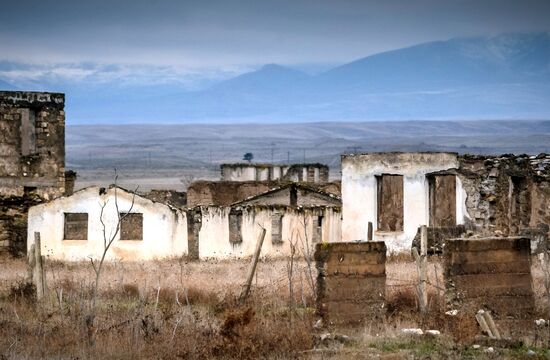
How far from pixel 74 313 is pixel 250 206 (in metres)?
17.0

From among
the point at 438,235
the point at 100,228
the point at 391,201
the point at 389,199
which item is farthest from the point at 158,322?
the point at 389,199

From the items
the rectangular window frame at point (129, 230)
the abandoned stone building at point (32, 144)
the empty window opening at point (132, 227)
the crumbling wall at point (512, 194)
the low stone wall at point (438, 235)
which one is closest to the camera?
the crumbling wall at point (512, 194)

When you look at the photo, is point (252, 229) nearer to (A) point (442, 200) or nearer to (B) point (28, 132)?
(A) point (442, 200)

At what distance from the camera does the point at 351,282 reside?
21.9 m

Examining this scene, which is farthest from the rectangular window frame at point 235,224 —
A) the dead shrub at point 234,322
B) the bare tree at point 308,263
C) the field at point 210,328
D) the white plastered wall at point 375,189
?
the dead shrub at point 234,322

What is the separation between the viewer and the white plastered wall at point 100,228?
38.3 m

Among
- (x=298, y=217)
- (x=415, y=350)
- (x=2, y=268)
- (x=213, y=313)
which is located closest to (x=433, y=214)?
(x=298, y=217)

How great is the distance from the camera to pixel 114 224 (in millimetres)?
39125

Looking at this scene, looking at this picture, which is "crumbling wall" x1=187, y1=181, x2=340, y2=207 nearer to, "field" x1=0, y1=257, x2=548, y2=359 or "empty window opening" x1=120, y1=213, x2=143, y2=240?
"empty window opening" x1=120, y1=213, x2=143, y2=240

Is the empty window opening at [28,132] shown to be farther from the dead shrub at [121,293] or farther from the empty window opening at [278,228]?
the dead shrub at [121,293]

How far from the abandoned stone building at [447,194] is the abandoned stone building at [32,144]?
9791 mm

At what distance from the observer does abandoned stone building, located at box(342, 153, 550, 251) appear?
102 feet

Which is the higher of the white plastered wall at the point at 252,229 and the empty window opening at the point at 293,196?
the empty window opening at the point at 293,196

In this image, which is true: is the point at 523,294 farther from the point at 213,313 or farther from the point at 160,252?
the point at 160,252
